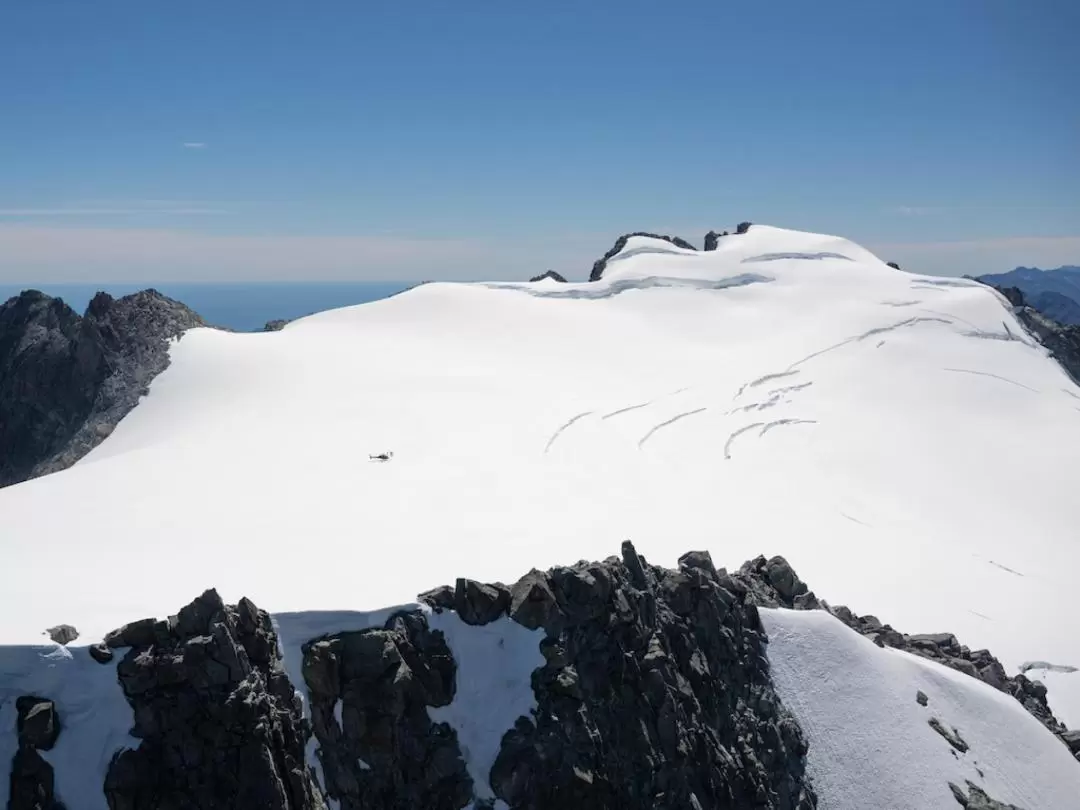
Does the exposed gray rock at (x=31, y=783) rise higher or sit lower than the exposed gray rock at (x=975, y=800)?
higher

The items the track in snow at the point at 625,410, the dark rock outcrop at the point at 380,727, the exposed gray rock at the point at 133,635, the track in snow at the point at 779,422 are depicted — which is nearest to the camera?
the exposed gray rock at the point at 133,635

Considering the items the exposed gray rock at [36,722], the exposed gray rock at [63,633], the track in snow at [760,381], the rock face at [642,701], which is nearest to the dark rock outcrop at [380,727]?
the rock face at [642,701]

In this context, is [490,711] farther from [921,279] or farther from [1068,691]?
[921,279]

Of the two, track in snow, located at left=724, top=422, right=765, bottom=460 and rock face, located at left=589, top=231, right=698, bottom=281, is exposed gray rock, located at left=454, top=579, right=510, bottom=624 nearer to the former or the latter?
track in snow, located at left=724, top=422, right=765, bottom=460

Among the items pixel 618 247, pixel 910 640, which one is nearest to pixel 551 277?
pixel 618 247

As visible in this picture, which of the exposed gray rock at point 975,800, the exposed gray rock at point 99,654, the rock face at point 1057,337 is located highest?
the rock face at point 1057,337

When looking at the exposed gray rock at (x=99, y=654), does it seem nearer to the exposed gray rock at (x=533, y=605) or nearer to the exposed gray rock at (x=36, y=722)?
the exposed gray rock at (x=36, y=722)

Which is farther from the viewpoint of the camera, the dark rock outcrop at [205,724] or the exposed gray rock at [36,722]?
the dark rock outcrop at [205,724]
